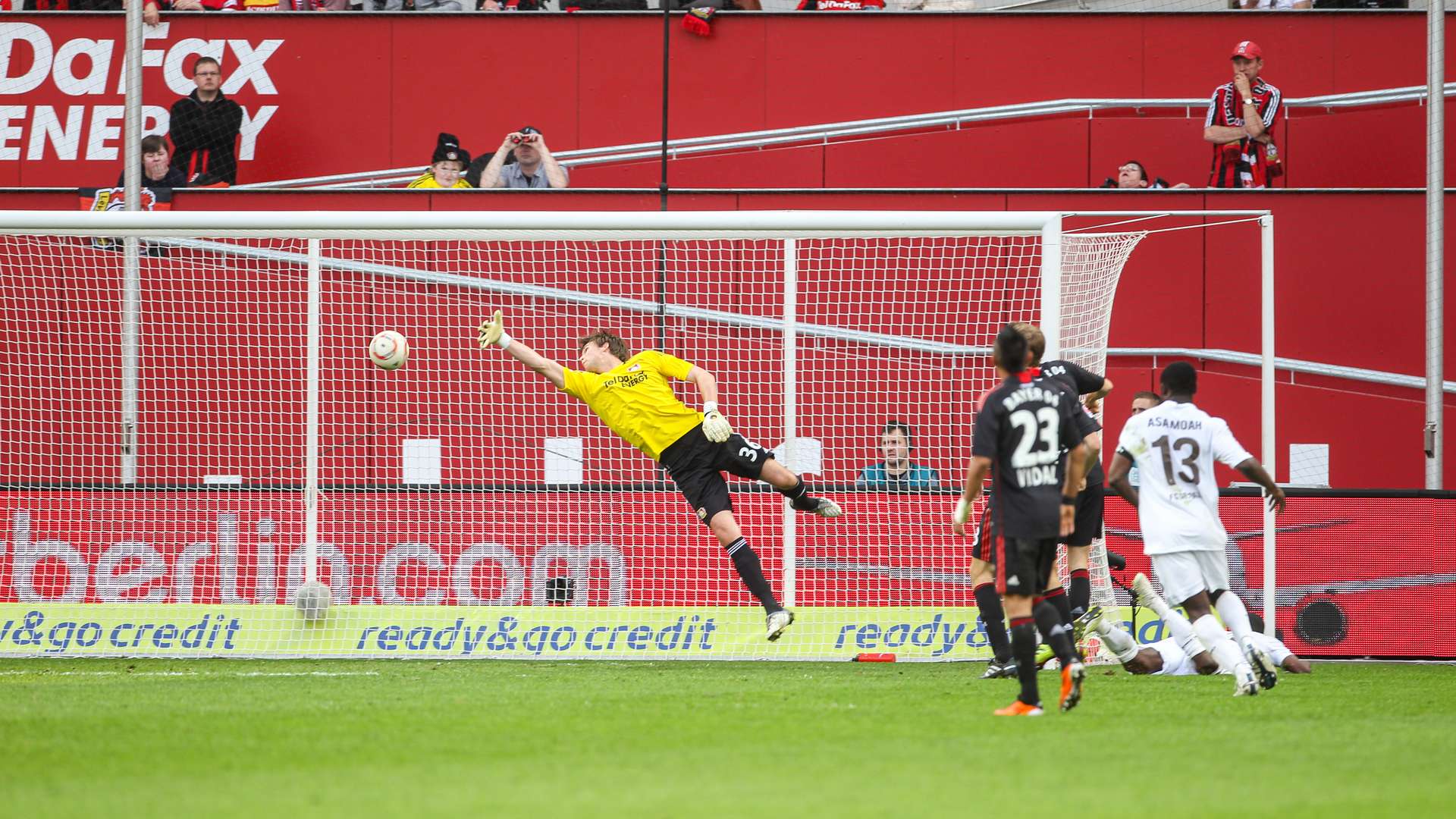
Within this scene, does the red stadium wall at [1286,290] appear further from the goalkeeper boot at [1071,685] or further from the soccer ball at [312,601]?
the goalkeeper boot at [1071,685]

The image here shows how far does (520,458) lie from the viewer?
13180 mm

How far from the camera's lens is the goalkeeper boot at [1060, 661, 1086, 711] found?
754 cm

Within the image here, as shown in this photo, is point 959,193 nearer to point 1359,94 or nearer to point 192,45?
point 1359,94

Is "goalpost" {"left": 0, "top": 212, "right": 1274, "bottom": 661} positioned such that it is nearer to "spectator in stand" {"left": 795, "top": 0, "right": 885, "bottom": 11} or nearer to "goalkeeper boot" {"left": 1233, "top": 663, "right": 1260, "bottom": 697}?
"goalkeeper boot" {"left": 1233, "top": 663, "right": 1260, "bottom": 697}

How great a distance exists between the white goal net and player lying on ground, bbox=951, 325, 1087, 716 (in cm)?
311

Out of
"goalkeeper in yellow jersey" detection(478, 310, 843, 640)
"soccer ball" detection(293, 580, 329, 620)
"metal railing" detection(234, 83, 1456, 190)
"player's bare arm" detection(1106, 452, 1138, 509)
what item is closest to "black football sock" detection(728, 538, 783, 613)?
"goalkeeper in yellow jersey" detection(478, 310, 843, 640)

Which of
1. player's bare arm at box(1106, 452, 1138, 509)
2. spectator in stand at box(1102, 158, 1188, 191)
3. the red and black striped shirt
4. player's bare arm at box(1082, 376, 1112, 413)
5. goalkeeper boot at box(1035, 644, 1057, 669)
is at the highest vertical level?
the red and black striped shirt

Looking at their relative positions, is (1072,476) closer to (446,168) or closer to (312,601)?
(312,601)

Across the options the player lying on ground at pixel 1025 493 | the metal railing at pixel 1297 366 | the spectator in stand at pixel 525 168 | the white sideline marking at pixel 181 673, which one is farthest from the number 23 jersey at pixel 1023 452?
the spectator in stand at pixel 525 168

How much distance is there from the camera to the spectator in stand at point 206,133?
15211 mm

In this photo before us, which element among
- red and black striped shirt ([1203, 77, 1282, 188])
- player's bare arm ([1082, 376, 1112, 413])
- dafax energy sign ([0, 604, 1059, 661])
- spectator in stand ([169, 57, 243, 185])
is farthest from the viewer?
spectator in stand ([169, 57, 243, 185])

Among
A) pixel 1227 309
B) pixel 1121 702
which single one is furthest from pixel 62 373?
pixel 1227 309

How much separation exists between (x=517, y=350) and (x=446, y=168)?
5.10 m

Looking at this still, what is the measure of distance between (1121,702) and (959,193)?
290 inches
